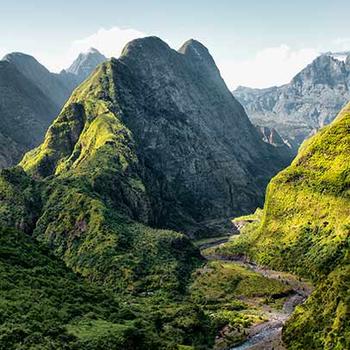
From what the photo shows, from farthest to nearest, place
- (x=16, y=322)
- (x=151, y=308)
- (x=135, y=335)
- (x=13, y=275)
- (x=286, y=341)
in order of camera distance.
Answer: (x=151, y=308)
(x=286, y=341)
(x=13, y=275)
(x=135, y=335)
(x=16, y=322)

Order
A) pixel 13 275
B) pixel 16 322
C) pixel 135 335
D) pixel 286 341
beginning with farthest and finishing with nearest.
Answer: pixel 286 341 < pixel 13 275 < pixel 135 335 < pixel 16 322

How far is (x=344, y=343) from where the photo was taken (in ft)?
454

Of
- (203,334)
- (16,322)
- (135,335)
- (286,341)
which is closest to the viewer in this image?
(16,322)

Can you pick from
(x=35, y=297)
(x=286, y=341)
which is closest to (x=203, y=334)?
(x=286, y=341)

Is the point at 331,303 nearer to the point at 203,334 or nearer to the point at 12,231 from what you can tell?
the point at 203,334

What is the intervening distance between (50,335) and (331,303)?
73471 mm

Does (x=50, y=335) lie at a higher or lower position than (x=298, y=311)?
higher

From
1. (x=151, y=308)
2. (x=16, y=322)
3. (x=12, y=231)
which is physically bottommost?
(x=151, y=308)

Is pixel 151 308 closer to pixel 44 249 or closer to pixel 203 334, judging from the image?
pixel 203 334

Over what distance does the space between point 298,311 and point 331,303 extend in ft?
65.2

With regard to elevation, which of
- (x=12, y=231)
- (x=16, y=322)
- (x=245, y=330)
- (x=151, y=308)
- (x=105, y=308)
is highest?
(x=12, y=231)

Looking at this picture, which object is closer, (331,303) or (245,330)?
(331,303)

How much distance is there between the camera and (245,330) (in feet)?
625

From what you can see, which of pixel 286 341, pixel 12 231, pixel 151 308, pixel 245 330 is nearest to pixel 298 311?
pixel 286 341
